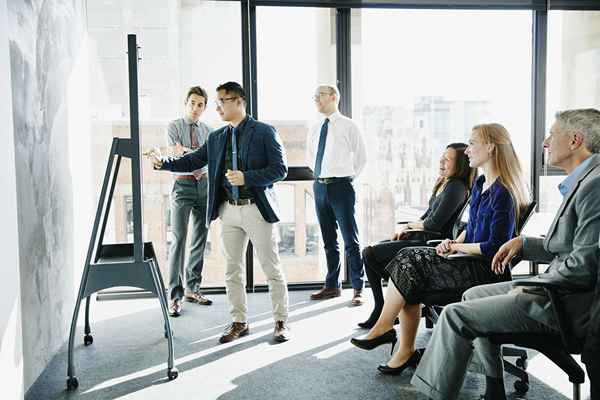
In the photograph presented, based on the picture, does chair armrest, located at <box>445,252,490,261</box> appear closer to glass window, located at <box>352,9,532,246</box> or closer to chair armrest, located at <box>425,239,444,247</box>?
chair armrest, located at <box>425,239,444,247</box>

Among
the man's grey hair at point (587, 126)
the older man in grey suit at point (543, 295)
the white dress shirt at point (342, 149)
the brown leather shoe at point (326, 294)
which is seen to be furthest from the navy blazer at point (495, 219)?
the brown leather shoe at point (326, 294)

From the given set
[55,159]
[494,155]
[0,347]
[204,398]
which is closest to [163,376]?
[204,398]

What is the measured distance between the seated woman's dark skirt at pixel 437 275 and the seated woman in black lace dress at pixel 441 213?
1.94 feet

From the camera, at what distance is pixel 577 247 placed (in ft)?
6.47

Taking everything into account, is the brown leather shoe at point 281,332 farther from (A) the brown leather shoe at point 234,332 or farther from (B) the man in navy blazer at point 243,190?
(A) the brown leather shoe at point 234,332

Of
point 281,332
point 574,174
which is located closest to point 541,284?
point 574,174

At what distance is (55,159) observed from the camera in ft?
10.8

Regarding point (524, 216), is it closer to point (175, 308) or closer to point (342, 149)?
point (342, 149)

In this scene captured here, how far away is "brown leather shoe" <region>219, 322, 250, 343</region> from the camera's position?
3.40 m

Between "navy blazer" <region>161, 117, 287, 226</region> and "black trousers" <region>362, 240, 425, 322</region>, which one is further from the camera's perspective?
"black trousers" <region>362, 240, 425, 322</region>

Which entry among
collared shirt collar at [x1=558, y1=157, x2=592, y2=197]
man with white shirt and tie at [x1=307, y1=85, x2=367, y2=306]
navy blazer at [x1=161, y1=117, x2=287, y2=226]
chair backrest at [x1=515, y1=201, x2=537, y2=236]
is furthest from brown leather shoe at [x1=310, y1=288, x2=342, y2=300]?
collared shirt collar at [x1=558, y1=157, x2=592, y2=197]

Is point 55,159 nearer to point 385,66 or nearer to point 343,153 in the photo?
point 343,153

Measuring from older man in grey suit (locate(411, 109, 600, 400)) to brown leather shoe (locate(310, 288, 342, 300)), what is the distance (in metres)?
2.16

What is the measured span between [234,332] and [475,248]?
1.58m
